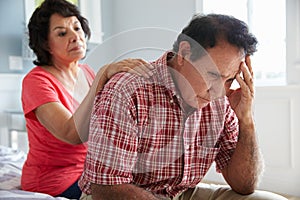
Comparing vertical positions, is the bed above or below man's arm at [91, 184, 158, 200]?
below

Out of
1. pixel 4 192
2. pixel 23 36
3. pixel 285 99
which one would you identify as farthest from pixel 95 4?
pixel 4 192

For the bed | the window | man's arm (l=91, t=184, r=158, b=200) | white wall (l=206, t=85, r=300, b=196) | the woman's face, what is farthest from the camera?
the window

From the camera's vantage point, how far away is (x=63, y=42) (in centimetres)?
133

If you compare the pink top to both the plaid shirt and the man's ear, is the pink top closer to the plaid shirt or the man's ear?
the plaid shirt

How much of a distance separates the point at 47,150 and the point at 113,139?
1.45 feet

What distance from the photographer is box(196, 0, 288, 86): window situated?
8.32 feet

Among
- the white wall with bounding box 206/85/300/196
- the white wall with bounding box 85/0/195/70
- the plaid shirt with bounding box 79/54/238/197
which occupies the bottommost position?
the white wall with bounding box 206/85/300/196

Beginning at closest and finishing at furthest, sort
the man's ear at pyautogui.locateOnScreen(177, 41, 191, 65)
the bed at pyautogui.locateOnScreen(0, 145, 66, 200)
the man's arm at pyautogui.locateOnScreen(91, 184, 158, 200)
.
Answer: the man's arm at pyautogui.locateOnScreen(91, 184, 158, 200) → the man's ear at pyautogui.locateOnScreen(177, 41, 191, 65) → the bed at pyautogui.locateOnScreen(0, 145, 66, 200)

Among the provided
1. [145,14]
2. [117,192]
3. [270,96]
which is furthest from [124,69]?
[145,14]

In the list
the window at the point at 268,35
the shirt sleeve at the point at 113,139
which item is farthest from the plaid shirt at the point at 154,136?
the window at the point at 268,35

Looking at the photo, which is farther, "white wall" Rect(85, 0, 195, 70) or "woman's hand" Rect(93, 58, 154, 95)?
"white wall" Rect(85, 0, 195, 70)

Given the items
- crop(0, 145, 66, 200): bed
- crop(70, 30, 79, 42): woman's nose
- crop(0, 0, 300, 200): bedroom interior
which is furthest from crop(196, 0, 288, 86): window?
crop(0, 145, 66, 200): bed

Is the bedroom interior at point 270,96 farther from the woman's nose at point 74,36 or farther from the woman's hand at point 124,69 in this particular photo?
the woman's hand at point 124,69

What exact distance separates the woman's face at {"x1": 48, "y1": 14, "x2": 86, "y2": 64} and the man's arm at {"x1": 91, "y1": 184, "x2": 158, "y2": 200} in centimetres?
61
